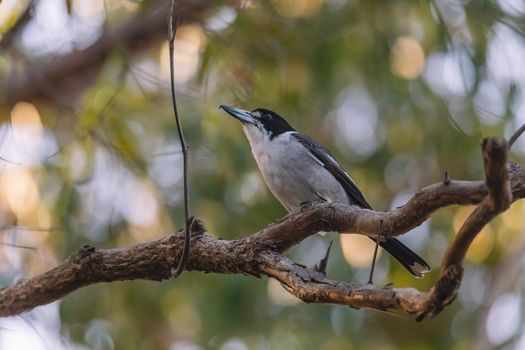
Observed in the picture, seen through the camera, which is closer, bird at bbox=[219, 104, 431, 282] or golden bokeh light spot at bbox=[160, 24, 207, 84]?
bird at bbox=[219, 104, 431, 282]

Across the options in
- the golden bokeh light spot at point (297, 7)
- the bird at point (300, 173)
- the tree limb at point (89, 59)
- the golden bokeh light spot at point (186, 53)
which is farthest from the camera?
the golden bokeh light spot at point (297, 7)

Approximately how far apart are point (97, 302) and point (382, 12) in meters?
2.65

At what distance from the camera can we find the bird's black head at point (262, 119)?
4797 mm

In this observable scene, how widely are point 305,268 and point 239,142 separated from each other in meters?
2.48

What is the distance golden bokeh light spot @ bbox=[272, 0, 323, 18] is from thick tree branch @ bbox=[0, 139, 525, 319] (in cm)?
285

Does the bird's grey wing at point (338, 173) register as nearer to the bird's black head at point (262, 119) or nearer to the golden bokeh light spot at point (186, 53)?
the bird's black head at point (262, 119)

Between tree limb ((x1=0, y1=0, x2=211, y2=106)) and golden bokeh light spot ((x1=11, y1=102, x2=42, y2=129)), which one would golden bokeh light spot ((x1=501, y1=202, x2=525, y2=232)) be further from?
golden bokeh light spot ((x1=11, y1=102, x2=42, y2=129))

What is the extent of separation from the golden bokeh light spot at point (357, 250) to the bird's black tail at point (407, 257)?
1.66 metres

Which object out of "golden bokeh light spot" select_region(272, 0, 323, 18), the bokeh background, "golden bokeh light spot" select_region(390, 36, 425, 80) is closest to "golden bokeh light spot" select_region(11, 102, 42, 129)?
the bokeh background

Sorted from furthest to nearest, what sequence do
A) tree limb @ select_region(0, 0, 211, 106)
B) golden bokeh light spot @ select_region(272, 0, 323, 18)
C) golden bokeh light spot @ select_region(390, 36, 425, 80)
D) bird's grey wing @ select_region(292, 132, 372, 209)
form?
golden bokeh light spot @ select_region(390, 36, 425, 80), golden bokeh light spot @ select_region(272, 0, 323, 18), tree limb @ select_region(0, 0, 211, 106), bird's grey wing @ select_region(292, 132, 372, 209)

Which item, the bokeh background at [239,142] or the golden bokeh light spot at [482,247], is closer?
the bokeh background at [239,142]

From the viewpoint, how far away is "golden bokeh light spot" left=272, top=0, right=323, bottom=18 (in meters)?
5.98

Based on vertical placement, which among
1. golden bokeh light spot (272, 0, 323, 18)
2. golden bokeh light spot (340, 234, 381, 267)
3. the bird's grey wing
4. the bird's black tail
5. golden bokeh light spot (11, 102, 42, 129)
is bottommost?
the bird's black tail

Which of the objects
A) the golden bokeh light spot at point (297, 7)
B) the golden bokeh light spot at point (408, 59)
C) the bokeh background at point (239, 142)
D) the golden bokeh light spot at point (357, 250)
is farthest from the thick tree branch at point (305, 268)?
the golden bokeh light spot at point (408, 59)
